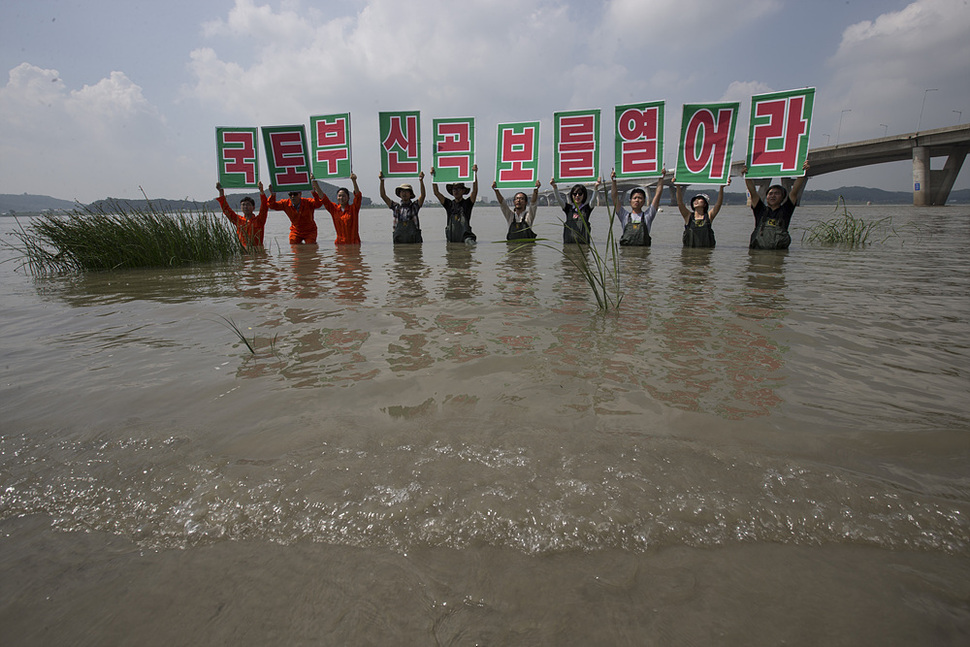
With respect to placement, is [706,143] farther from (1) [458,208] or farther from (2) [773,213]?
(1) [458,208]

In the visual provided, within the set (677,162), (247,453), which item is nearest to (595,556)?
(247,453)

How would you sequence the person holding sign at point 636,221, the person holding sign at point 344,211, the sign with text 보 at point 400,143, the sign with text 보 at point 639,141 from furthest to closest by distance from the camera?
the person holding sign at point 344,211, the sign with text 보 at point 400,143, the person holding sign at point 636,221, the sign with text 보 at point 639,141

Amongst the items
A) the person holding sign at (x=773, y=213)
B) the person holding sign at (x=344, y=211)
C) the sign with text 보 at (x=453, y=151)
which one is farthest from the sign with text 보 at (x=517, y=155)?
the person holding sign at (x=773, y=213)

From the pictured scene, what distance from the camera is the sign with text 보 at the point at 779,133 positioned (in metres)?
7.73

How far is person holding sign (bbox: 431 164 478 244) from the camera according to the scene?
10.0 meters

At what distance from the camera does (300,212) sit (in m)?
10.1

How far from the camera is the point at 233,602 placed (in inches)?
45.4

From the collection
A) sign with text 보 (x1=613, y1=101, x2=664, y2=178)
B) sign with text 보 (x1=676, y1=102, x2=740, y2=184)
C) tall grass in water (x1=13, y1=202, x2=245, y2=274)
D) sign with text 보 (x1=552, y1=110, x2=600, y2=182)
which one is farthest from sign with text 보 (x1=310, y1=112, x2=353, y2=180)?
sign with text 보 (x1=676, y1=102, x2=740, y2=184)

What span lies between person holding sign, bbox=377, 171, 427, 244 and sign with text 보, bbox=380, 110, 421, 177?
52 cm

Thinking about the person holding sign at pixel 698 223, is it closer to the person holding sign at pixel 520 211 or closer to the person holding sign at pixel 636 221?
the person holding sign at pixel 636 221

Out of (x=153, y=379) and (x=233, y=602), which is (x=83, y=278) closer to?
(x=153, y=379)

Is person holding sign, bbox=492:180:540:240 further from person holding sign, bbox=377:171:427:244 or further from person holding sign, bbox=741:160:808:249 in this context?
person holding sign, bbox=741:160:808:249

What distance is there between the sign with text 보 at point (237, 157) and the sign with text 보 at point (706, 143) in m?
8.25

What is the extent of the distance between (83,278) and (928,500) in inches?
344
